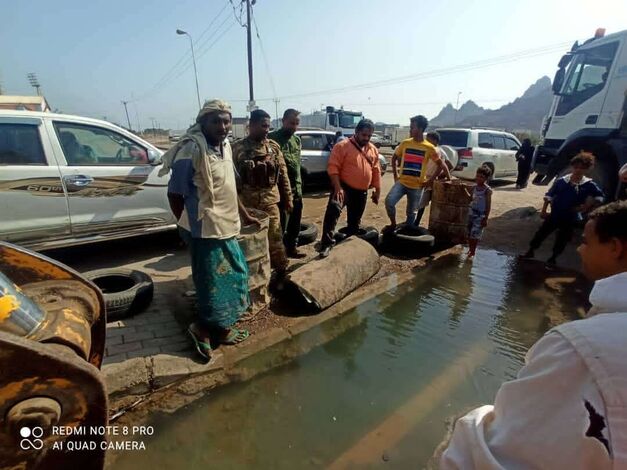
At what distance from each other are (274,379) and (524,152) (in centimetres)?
1153

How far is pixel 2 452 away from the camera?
3.39 feet

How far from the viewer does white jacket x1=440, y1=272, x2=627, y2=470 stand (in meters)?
0.62

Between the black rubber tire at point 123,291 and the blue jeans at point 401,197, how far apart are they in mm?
3512

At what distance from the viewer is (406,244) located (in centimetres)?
517

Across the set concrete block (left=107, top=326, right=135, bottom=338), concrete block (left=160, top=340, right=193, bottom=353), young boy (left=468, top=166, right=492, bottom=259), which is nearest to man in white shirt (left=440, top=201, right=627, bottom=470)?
concrete block (left=160, top=340, right=193, bottom=353)

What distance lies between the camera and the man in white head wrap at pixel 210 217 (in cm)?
250

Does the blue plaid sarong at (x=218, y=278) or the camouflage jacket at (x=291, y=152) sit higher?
the camouflage jacket at (x=291, y=152)

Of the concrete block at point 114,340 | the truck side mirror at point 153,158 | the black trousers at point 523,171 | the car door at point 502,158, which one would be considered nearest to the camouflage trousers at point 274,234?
the truck side mirror at point 153,158

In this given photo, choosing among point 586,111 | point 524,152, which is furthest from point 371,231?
point 524,152

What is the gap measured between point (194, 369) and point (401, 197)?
4.03 metres

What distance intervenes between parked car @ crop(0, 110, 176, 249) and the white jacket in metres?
4.49

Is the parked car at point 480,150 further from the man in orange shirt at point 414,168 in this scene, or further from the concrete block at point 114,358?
the concrete block at point 114,358

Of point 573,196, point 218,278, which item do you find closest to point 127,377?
point 218,278

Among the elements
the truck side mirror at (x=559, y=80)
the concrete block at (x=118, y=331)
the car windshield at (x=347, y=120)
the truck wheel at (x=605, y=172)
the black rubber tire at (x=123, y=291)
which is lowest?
the concrete block at (x=118, y=331)
